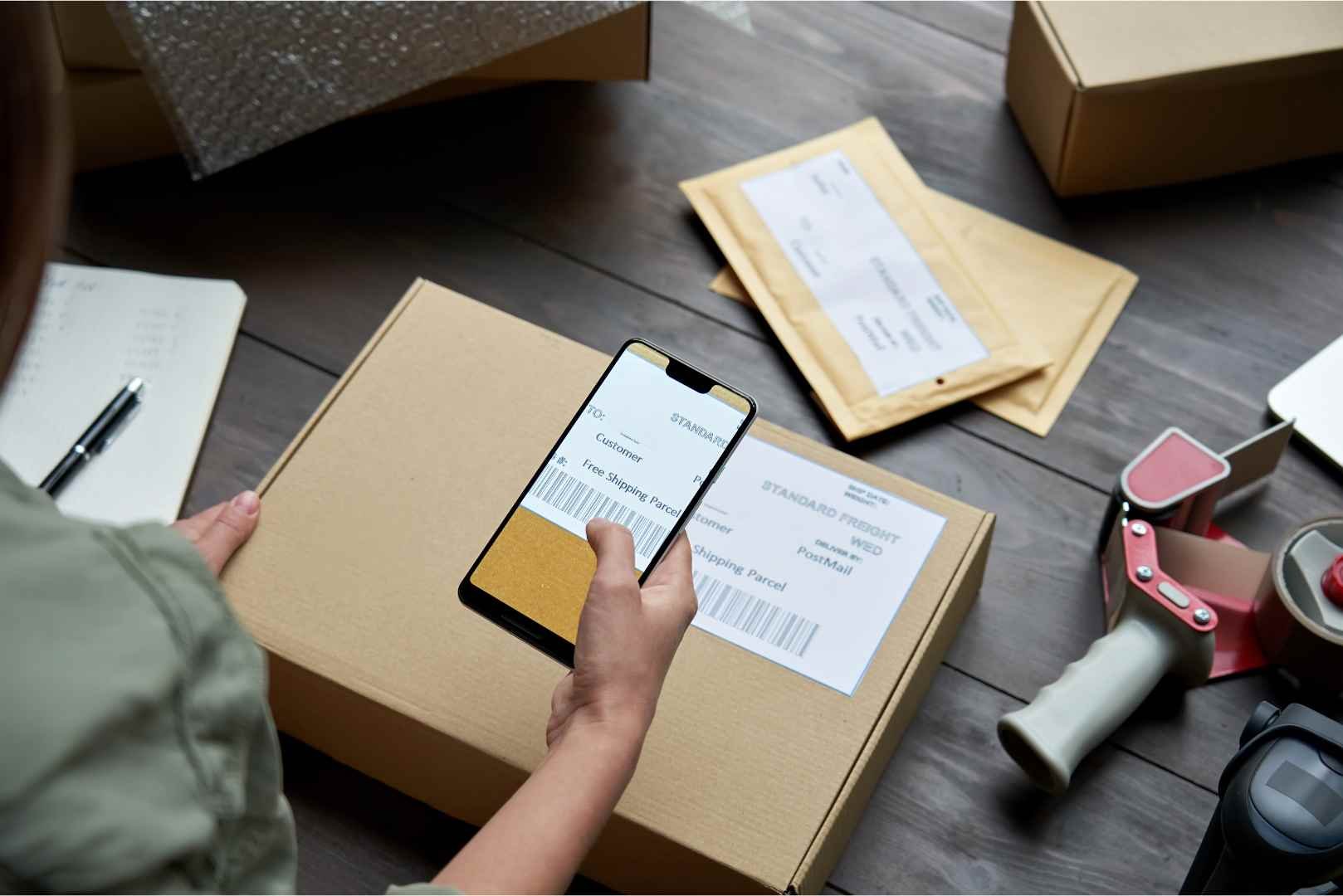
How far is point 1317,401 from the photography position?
81 cm

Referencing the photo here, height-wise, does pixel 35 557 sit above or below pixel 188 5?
above

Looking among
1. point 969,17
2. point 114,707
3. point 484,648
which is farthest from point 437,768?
point 969,17

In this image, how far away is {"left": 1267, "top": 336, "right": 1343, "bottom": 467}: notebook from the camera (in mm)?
796

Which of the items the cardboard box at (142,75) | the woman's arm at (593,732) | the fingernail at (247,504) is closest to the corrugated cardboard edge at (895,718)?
the woman's arm at (593,732)

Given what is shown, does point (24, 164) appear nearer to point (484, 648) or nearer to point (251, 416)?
point (484, 648)

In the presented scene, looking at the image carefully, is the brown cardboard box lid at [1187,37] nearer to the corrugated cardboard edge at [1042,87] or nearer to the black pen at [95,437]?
the corrugated cardboard edge at [1042,87]

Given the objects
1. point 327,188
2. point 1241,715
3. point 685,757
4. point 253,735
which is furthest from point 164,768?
point 327,188

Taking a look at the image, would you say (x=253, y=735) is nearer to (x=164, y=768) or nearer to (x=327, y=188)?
(x=164, y=768)

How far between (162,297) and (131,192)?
0.12 m

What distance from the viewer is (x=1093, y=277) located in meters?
0.88

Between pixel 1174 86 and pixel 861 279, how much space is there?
24 centimetres

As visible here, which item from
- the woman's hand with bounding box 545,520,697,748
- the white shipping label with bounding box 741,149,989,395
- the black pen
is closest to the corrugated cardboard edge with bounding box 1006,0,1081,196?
the white shipping label with bounding box 741,149,989,395

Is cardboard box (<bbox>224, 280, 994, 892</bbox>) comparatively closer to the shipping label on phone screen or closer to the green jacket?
the shipping label on phone screen

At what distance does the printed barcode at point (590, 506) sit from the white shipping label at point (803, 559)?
0.08 meters
